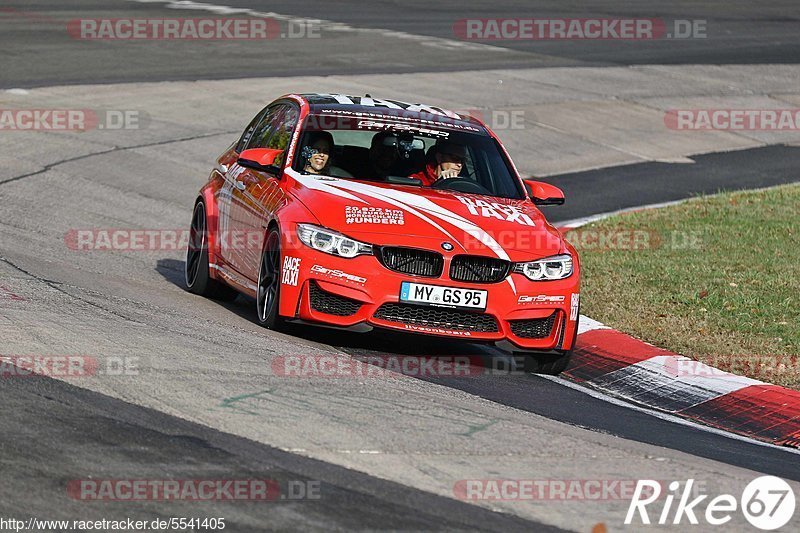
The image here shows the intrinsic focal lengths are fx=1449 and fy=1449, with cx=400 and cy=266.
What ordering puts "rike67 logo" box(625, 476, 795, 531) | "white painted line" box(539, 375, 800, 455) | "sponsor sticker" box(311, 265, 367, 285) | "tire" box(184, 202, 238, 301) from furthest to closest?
"tire" box(184, 202, 238, 301), "sponsor sticker" box(311, 265, 367, 285), "white painted line" box(539, 375, 800, 455), "rike67 logo" box(625, 476, 795, 531)

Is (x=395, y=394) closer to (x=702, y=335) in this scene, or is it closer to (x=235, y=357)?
(x=235, y=357)

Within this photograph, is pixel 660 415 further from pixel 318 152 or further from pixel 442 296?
pixel 318 152

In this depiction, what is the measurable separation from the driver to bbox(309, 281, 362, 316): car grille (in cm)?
176

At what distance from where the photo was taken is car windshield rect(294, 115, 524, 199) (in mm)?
10344

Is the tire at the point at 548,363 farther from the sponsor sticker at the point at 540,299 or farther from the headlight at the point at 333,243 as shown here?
the headlight at the point at 333,243

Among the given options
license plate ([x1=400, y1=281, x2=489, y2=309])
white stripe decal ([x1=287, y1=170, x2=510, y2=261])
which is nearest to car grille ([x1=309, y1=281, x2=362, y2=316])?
license plate ([x1=400, y1=281, x2=489, y2=309])

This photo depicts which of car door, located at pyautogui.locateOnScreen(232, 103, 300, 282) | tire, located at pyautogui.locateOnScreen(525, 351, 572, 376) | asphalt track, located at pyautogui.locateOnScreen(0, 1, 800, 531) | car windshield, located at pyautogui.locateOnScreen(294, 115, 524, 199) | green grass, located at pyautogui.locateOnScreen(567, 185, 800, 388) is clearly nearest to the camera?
asphalt track, located at pyautogui.locateOnScreen(0, 1, 800, 531)

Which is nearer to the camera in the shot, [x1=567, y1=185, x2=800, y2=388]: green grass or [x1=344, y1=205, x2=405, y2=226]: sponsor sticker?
[x1=344, y1=205, x2=405, y2=226]: sponsor sticker

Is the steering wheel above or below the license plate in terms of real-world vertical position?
above

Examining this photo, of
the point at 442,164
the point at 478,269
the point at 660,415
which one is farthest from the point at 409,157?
the point at 660,415

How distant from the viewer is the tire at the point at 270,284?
9.37 meters

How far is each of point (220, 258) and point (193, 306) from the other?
20.1 inches

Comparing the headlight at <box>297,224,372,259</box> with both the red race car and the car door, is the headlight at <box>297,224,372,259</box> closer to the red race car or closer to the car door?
the red race car

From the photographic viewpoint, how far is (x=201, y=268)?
439 inches
